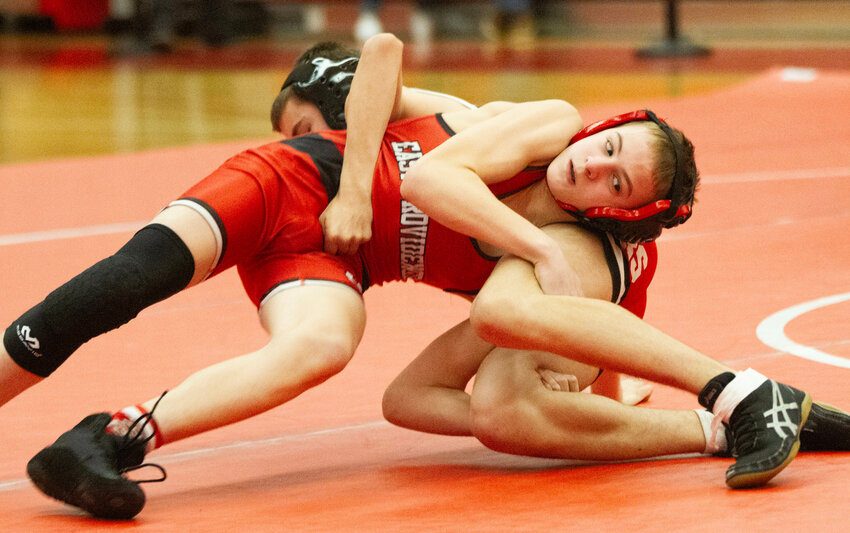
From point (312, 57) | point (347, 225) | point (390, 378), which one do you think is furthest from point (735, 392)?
point (312, 57)

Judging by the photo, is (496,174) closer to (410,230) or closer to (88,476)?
(410,230)

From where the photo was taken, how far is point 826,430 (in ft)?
7.38

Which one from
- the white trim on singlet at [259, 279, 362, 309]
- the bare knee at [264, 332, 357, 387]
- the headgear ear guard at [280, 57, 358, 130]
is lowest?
the bare knee at [264, 332, 357, 387]

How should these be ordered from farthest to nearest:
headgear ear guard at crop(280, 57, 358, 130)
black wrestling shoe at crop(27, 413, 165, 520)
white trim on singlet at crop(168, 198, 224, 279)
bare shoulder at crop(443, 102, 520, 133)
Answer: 1. headgear ear guard at crop(280, 57, 358, 130)
2. bare shoulder at crop(443, 102, 520, 133)
3. white trim on singlet at crop(168, 198, 224, 279)
4. black wrestling shoe at crop(27, 413, 165, 520)

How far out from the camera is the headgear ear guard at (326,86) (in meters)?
2.78

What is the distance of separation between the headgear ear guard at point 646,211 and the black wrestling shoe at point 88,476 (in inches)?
36.8

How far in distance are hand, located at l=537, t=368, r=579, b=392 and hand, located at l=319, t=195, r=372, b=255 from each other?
433mm

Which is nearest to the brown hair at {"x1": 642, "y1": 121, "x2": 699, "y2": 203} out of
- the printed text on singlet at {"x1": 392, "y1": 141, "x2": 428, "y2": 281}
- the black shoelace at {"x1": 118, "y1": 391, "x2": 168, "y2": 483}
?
the printed text on singlet at {"x1": 392, "y1": 141, "x2": 428, "y2": 281}

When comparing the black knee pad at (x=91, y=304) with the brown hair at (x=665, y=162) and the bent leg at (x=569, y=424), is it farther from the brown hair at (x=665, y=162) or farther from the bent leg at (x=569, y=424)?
the brown hair at (x=665, y=162)

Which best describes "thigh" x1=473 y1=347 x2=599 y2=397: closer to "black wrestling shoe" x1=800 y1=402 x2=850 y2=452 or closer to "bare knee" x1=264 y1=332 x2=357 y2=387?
"bare knee" x1=264 y1=332 x2=357 y2=387

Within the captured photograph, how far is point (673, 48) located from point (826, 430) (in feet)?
29.2

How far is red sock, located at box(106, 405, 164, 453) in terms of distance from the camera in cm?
216

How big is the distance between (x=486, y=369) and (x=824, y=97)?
A: 578 centimetres

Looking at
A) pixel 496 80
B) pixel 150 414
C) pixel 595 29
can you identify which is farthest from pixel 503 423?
pixel 595 29
